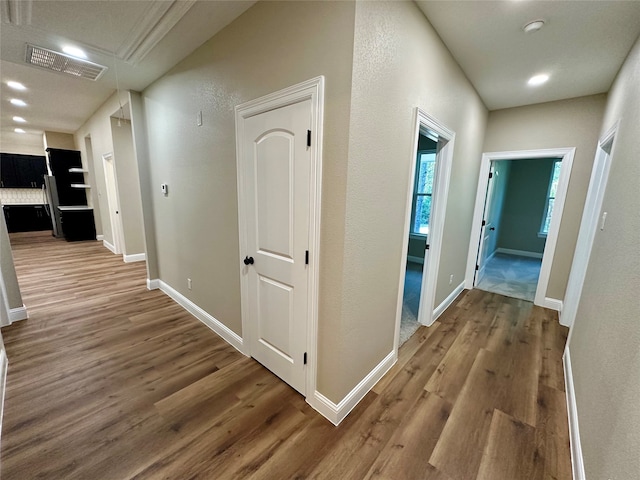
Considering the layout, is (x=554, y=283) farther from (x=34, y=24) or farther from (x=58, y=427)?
(x=34, y=24)

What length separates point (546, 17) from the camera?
1702 mm

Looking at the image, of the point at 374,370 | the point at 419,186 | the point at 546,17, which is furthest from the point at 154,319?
the point at 419,186

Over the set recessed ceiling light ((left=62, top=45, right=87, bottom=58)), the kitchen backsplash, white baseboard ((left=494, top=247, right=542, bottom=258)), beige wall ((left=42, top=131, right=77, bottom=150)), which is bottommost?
white baseboard ((left=494, top=247, right=542, bottom=258))

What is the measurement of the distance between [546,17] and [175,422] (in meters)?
3.64

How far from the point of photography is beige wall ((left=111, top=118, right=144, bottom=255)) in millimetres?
4434

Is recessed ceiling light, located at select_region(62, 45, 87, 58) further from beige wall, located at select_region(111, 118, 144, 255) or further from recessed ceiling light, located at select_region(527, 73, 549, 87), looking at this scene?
recessed ceiling light, located at select_region(527, 73, 549, 87)

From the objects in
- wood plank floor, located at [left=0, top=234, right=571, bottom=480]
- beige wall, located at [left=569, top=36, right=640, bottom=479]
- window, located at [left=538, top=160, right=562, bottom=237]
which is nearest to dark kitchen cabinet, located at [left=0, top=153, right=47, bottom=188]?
wood plank floor, located at [left=0, top=234, right=571, bottom=480]

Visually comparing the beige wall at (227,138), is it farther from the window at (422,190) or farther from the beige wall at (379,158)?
the window at (422,190)

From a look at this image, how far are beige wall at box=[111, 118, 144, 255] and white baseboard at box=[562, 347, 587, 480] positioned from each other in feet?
18.1

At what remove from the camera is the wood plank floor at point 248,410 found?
1.39 metres

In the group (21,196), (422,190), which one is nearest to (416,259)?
(422,190)

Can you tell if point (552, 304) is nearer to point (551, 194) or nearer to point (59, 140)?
point (551, 194)

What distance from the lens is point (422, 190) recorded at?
5.16 m

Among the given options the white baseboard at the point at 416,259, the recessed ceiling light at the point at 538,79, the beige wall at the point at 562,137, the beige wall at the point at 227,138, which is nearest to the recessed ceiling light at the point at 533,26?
the recessed ceiling light at the point at 538,79
